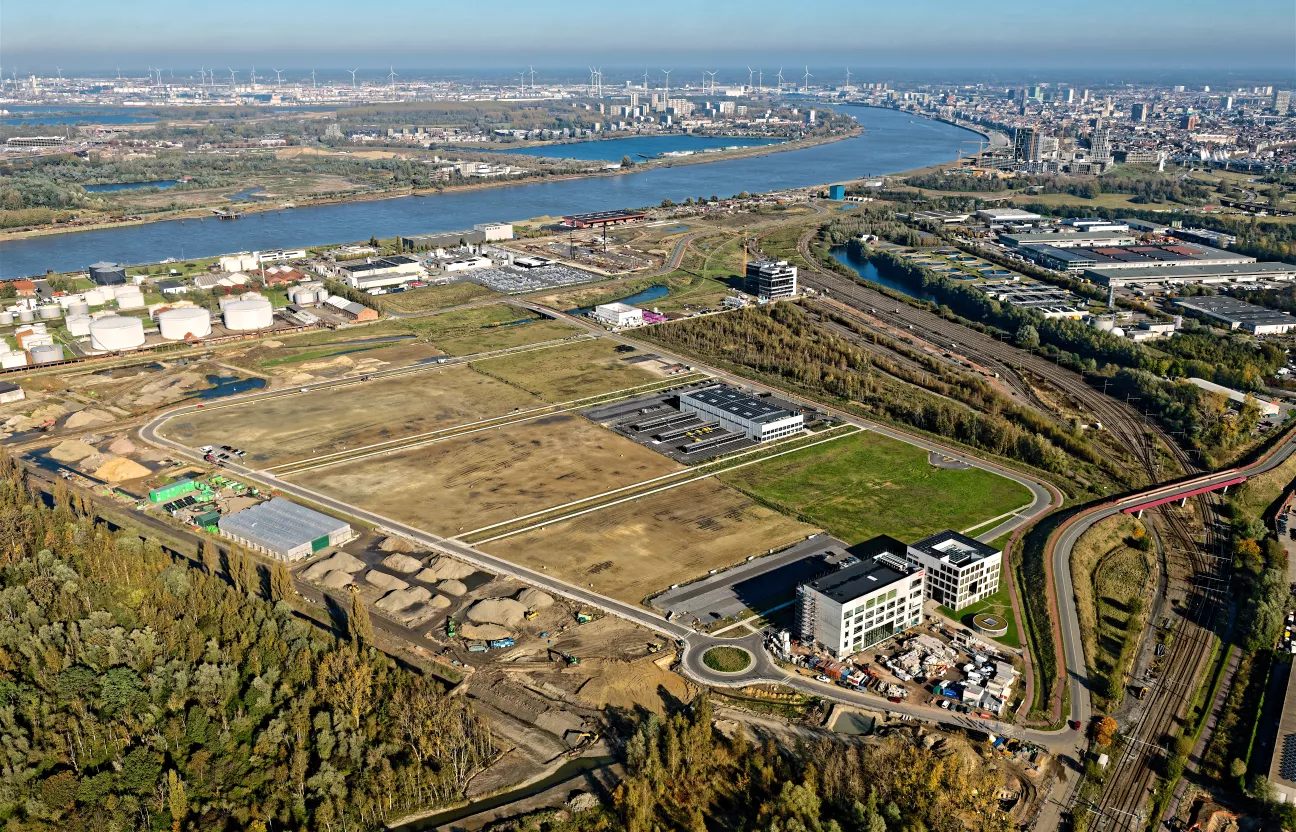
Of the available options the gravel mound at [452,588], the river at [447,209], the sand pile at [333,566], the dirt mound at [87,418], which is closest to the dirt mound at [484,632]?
the gravel mound at [452,588]

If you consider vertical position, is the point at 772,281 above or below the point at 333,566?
above

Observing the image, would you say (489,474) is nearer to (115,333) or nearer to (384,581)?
(384,581)

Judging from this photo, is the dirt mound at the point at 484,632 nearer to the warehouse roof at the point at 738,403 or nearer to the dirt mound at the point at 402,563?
the dirt mound at the point at 402,563

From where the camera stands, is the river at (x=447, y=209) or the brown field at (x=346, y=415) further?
the river at (x=447, y=209)

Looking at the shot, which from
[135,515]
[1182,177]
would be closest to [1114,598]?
[135,515]

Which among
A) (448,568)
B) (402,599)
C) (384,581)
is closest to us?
(402,599)

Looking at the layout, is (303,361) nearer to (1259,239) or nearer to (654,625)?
(654,625)

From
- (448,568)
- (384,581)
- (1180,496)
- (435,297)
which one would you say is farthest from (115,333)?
(1180,496)

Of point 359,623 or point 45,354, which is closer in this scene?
point 359,623

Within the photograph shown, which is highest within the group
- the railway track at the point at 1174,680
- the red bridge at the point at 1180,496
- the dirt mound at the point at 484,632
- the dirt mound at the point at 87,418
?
the red bridge at the point at 1180,496
